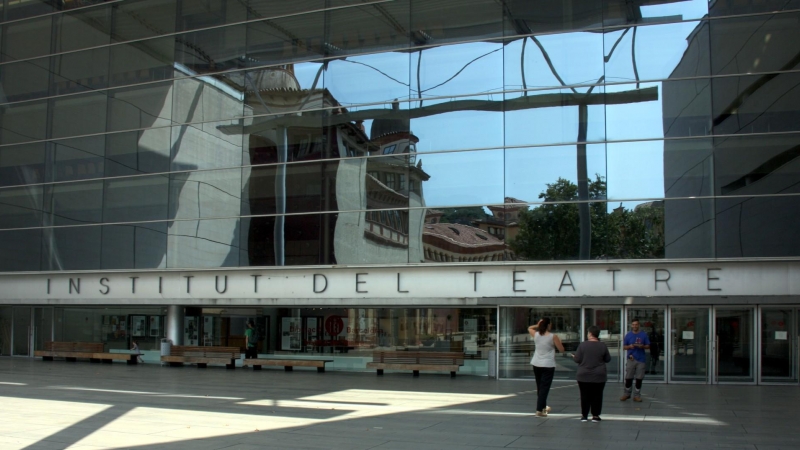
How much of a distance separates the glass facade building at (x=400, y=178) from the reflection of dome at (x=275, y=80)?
60 millimetres

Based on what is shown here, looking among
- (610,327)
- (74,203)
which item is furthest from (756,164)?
(74,203)

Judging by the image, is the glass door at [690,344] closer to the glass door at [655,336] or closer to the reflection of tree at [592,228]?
the glass door at [655,336]

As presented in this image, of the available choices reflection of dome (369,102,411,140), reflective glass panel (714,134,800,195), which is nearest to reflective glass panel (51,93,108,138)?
reflection of dome (369,102,411,140)

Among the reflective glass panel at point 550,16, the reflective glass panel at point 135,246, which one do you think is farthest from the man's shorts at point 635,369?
the reflective glass panel at point 135,246

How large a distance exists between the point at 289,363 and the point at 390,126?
7.44 m

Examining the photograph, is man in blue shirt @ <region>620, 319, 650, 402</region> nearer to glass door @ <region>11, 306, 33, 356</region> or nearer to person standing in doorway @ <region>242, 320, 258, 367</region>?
person standing in doorway @ <region>242, 320, 258, 367</region>

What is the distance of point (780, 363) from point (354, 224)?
37.0 ft

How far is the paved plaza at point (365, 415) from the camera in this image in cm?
990

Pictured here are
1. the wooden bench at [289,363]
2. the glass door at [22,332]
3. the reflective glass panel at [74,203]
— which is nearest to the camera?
the wooden bench at [289,363]

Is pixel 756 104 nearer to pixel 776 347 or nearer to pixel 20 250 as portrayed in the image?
pixel 776 347

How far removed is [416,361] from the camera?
21000 mm

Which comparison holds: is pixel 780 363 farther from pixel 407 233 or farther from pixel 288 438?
pixel 288 438

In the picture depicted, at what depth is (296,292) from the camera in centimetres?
2202

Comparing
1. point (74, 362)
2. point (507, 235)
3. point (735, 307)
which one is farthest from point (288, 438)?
point (74, 362)
